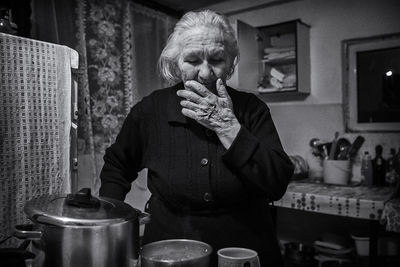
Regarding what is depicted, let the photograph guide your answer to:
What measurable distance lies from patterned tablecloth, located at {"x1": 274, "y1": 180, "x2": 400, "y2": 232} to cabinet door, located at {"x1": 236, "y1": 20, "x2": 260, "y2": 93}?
98 centimetres

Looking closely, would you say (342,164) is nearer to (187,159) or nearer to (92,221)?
(187,159)

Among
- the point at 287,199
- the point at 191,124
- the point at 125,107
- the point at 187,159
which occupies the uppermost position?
the point at 125,107

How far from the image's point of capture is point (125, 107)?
299cm

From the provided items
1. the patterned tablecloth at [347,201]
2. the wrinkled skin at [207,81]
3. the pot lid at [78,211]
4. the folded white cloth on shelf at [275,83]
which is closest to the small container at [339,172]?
the patterned tablecloth at [347,201]

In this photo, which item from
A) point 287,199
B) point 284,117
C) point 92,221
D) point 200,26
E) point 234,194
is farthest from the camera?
point 284,117

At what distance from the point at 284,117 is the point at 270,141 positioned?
2.26 meters

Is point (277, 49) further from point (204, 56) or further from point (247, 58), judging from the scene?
point (204, 56)

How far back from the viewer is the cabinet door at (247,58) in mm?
3043

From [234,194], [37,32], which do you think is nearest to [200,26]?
[234,194]

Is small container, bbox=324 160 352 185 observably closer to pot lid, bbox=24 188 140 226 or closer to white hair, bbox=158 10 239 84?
white hair, bbox=158 10 239 84

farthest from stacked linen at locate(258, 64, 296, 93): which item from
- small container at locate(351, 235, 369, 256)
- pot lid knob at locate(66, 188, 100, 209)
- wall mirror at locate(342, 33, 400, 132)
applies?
pot lid knob at locate(66, 188, 100, 209)

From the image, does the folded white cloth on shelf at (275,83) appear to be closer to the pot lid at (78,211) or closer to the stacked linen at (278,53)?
the stacked linen at (278,53)

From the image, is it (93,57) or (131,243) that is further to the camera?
(93,57)

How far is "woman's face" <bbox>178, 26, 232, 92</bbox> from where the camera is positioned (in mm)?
1181
